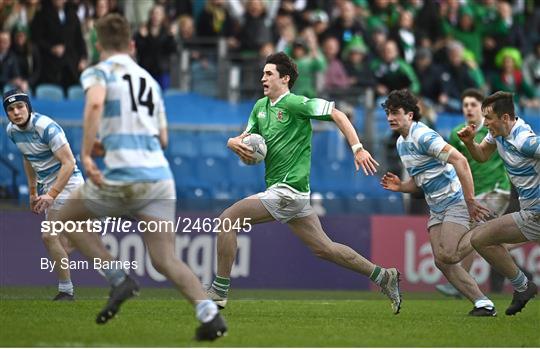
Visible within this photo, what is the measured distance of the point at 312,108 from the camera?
525 inches

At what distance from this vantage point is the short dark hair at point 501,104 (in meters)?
13.3

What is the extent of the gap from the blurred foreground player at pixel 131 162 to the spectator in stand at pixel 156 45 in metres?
11.5

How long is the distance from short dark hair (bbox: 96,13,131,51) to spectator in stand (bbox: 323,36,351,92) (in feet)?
40.6

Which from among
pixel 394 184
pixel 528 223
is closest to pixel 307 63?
pixel 394 184

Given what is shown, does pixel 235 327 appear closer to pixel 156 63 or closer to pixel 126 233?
pixel 126 233

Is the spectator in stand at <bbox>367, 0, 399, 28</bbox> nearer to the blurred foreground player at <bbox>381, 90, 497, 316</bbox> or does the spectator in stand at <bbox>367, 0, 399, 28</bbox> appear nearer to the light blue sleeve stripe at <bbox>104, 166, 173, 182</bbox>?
the blurred foreground player at <bbox>381, 90, 497, 316</bbox>

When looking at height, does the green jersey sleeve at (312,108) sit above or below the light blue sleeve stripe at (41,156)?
above

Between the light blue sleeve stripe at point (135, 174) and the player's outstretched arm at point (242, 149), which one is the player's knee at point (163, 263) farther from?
the player's outstretched arm at point (242, 149)

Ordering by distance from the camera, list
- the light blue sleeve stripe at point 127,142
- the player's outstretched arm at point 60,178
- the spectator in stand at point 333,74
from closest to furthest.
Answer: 1. the light blue sleeve stripe at point 127,142
2. the player's outstretched arm at point 60,178
3. the spectator in stand at point 333,74

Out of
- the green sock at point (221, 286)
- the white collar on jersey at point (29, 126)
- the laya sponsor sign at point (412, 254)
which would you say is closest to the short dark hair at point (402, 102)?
the green sock at point (221, 286)

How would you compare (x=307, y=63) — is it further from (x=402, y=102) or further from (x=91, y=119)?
(x=91, y=119)

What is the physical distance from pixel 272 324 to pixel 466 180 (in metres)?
2.45

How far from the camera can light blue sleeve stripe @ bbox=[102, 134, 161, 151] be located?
10477 millimetres

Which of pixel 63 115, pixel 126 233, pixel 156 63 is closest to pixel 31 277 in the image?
pixel 126 233
